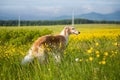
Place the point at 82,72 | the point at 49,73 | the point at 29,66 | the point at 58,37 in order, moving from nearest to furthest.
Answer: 1. the point at 82,72
2. the point at 49,73
3. the point at 29,66
4. the point at 58,37

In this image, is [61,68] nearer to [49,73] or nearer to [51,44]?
[49,73]

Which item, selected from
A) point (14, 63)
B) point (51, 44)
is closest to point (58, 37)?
point (51, 44)

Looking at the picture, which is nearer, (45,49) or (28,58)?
(28,58)

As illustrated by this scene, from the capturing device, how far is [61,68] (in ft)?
16.6

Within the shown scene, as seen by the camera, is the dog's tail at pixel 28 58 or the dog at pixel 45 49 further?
the dog at pixel 45 49

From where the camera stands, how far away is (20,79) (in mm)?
5340

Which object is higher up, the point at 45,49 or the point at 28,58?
the point at 45,49

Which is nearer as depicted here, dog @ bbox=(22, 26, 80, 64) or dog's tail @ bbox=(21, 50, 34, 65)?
dog's tail @ bbox=(21, 50, 34, 65)

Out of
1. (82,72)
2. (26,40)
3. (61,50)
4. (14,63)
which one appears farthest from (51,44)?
(26,40)

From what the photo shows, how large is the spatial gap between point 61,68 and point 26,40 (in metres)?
8.24

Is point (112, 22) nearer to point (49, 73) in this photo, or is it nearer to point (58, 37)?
point (58, 37)

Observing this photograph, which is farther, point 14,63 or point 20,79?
point 14,63

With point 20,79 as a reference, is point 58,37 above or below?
above

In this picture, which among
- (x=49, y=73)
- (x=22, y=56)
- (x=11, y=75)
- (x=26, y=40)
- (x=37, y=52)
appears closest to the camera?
(x=49, y=73)
